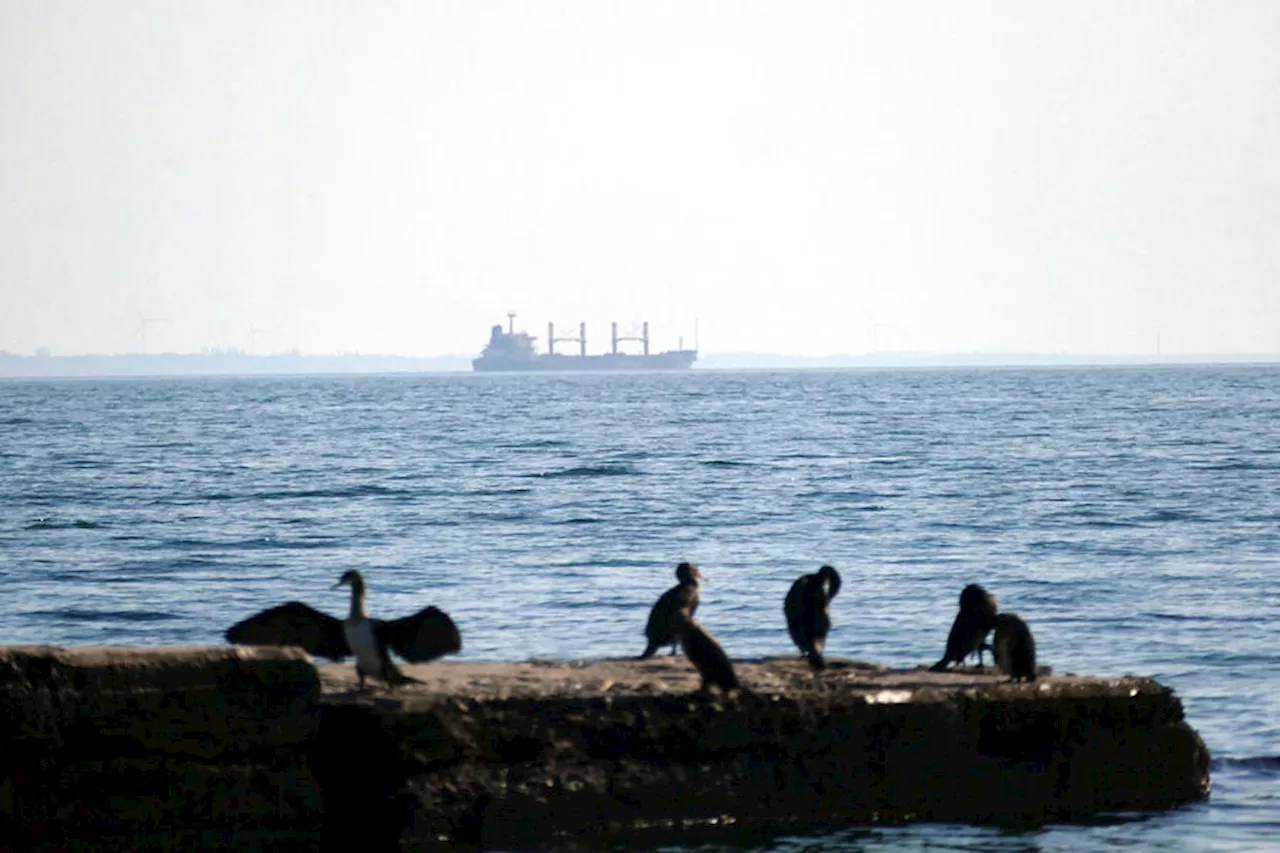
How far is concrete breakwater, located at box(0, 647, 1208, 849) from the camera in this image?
37.1 feet

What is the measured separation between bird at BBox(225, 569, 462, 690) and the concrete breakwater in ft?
0.67

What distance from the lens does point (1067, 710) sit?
12758 mm

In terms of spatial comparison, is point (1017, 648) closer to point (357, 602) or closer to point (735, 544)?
point (357, 602)

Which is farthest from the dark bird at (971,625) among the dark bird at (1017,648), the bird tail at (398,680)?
the bird tail at (398,680)

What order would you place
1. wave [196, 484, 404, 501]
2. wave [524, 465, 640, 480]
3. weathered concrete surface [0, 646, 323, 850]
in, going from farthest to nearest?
wave [524, 465, 640, 480], wave [196, 484, 404, 501], weathered concrete surface [0, 646, 323, 850]

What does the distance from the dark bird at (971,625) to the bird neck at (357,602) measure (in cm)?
371

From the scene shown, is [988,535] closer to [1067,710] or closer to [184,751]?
[1067,710]

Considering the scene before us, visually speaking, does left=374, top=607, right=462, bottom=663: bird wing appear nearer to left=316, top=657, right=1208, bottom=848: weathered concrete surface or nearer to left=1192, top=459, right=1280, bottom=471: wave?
left=316, top=657, right=1208, bottom=848: weathered concrete surface

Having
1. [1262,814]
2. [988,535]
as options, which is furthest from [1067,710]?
[988,535]

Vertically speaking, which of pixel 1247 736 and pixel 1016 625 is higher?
pixel 1016 625

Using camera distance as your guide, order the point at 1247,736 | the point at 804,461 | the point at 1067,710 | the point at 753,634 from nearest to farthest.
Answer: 1. the point at 1067,710
2. the point at 1247,736
3. the point at 753,634
4. the point at 804,461

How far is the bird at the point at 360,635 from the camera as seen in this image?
12188 mm

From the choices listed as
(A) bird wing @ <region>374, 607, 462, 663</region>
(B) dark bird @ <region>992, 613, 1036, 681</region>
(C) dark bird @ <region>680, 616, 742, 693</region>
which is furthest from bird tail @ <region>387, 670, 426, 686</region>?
(B) dark bird @ <region>992, 613, 1036, 681</region>

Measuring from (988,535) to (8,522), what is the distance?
17.4 metres
